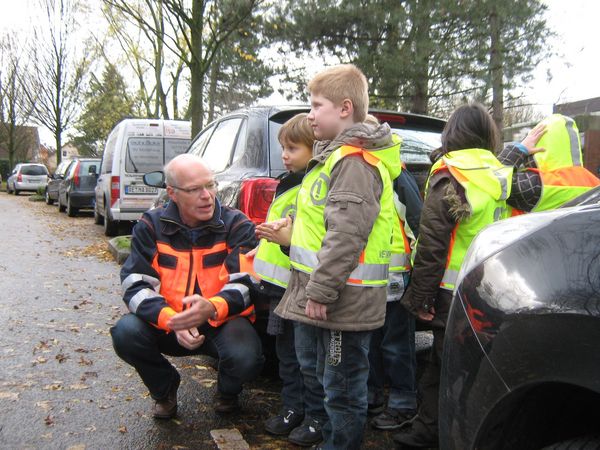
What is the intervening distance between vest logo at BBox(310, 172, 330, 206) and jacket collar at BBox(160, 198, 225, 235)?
2.81ft

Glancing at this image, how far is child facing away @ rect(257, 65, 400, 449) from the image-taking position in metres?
2.32

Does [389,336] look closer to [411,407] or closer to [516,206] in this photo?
[411,407]

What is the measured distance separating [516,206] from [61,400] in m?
2.84

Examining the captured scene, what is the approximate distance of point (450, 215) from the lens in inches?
106

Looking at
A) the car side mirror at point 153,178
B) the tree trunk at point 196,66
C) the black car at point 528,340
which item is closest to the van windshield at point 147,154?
the tree trunk at point 196,66

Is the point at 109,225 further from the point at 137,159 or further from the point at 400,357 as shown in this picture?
the point at 400,357

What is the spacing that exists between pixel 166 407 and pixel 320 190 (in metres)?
1.63

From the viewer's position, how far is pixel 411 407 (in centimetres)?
326

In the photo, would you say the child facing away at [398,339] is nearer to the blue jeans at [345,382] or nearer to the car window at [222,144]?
the blue jeans at [345,382]

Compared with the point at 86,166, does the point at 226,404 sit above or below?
below

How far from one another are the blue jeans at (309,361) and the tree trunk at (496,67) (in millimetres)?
8513

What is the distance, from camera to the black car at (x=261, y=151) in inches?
136

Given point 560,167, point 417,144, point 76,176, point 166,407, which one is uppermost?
point 417,144

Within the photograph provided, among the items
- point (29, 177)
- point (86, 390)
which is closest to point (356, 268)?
point (86, 390)
